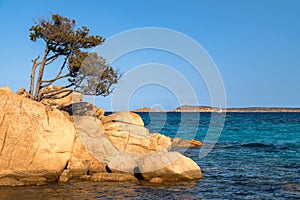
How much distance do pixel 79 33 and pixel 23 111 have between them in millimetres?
10423

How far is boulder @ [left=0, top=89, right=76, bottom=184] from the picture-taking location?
1998 centimetres

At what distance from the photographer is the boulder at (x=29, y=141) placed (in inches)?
787

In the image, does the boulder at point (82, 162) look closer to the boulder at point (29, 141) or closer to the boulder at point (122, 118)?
the boulder at point (29, 141)

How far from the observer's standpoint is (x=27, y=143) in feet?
66.6

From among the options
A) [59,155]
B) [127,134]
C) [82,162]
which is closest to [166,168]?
[82,162]

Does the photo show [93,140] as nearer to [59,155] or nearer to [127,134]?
[127,134]

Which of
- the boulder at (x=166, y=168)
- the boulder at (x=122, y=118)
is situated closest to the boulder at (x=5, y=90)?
the boulder at (x=166, y=168)

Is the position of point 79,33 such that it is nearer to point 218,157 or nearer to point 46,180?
point 46,180

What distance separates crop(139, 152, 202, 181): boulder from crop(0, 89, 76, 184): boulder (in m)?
5.56

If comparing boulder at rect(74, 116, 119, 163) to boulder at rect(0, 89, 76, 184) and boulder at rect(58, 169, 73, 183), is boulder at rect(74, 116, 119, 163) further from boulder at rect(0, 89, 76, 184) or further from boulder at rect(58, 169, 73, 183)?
boulder at rect(0, 89, 76, 184)

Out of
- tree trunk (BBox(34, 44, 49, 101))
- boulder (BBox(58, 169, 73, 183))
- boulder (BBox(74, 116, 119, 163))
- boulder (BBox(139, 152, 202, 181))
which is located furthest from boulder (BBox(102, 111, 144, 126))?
boulder (BBox(58, 169, 73, 183))

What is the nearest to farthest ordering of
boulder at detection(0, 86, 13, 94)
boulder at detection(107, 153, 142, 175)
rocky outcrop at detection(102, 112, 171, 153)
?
boulder at detection(0, 86, 13, 94)
boulder at detection(107, 153, 142, 175)
rocky outcrop at detection(102, 112, 171, 153)

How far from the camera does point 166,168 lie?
22.0m

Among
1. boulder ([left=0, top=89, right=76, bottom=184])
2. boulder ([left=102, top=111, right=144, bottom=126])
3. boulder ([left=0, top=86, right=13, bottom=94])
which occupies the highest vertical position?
boulder ([left=0, top=86, right=13, bottom=94])
